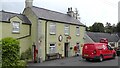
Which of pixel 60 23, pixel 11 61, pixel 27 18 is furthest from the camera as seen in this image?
pixel 60 23

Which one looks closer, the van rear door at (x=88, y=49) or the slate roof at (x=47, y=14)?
the van rear door at (x=88, y=49)

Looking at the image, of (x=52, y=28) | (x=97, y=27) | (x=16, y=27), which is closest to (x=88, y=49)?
(x=52, y=28)

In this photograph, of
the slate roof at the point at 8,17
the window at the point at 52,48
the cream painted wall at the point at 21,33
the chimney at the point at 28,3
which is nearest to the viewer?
the cream painted wall at the point at 21,33

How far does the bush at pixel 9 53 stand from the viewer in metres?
15.3

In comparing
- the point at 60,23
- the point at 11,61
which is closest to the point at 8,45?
the point at 11,61

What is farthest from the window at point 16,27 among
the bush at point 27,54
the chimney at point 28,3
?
the chimney at point 28,3

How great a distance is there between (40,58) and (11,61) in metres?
10.5

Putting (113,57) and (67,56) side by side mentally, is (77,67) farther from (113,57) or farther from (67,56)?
(67,56)

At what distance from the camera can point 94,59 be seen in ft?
79.7

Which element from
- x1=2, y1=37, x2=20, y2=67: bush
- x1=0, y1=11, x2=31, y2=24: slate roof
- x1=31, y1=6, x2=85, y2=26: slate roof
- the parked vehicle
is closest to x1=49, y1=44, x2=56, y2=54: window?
x1=31, y1=6, x2=85, y2=26: slate roof

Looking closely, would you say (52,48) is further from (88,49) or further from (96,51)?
(96,51)

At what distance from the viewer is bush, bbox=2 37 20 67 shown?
15337 mm

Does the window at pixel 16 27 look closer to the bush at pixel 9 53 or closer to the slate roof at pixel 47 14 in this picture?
the slate roof at pixel 47 14

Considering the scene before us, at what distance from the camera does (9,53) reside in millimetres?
15938
